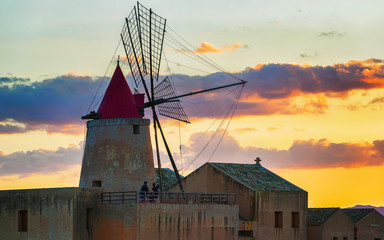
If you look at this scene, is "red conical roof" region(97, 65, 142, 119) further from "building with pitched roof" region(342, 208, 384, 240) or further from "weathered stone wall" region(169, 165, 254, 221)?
"building with pitched roof" region(342, 208, 384, 240)

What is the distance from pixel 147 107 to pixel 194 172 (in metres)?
8.54

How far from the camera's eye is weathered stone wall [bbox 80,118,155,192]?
4716 centimetres

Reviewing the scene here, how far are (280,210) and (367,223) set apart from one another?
1180 centimetres

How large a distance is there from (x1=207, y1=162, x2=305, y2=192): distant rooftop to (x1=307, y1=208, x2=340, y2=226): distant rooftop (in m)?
3.70

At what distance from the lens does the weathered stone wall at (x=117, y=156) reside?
4716cm

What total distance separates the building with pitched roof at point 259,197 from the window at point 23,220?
45.6ft

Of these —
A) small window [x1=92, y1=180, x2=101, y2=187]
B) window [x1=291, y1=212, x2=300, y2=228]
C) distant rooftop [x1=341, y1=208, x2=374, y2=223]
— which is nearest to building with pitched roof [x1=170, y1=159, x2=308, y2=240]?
window [x1=291, y1=212, x2=300, y2=228]

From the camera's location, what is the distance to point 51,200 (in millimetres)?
43688

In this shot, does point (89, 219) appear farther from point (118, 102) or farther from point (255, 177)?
point (255, 177)

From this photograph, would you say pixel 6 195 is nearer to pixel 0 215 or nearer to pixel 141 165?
pixel 0 215

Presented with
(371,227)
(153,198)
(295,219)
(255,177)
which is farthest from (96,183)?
(371,227)

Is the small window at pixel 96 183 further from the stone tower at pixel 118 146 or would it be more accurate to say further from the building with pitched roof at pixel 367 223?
the building with pitched roof at pixel 367 223

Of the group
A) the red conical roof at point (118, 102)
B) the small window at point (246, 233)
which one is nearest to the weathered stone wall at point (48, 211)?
the red conical roof at point (118, 102)

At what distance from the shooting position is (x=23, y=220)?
45.1 meters
